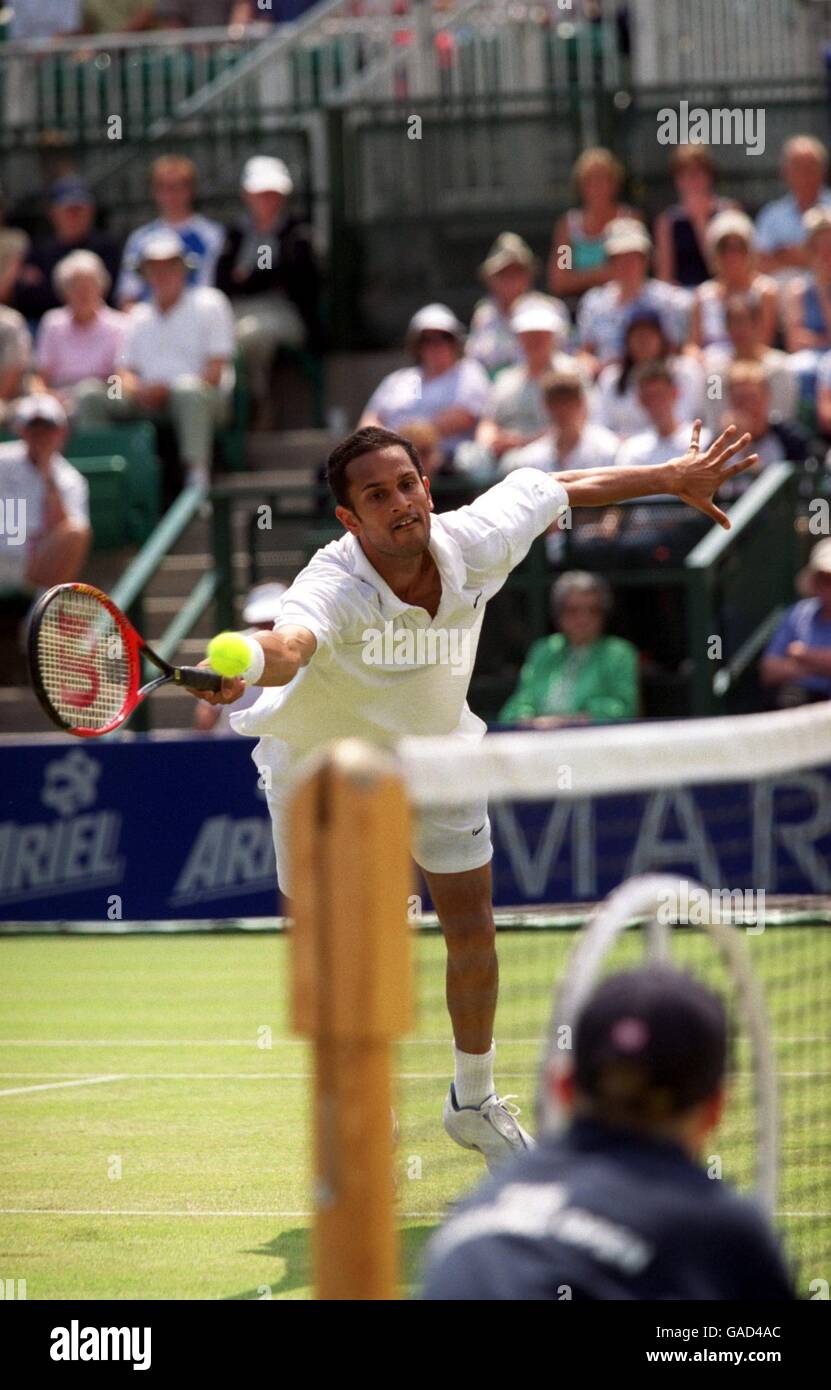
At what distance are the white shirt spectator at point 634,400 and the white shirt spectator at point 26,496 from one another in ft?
11.6

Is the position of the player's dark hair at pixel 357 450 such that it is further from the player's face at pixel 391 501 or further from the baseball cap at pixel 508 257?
the baseball cap at pixel 508 257

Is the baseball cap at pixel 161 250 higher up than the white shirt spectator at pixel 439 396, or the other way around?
the baseball cap at pixel 161 250

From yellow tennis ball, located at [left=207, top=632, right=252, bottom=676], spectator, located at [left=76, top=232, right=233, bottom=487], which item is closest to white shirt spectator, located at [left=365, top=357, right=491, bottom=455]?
spectator, located at [left=76, top=232, right=233, bottom=487]

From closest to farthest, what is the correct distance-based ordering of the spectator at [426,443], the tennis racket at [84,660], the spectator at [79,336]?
the tennis racket at [84,660] → the spectator at [426,443] → the spectator at [79,336]

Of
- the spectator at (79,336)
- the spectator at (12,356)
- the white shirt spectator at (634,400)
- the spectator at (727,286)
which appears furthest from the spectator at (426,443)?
the spectator at (12,356)

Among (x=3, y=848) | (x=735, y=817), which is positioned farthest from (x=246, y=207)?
(x=735, y=817)

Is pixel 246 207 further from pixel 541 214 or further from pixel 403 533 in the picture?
pixel 403 533

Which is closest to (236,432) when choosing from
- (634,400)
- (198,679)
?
(634,400)

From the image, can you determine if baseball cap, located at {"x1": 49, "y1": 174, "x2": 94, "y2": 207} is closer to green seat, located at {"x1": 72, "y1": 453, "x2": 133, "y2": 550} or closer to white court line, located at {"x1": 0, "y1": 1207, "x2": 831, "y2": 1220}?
green seat, located at {"x1": 72, "y1": 453, "x2": 133, "y2": 550}

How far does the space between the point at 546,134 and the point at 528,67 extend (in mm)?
730

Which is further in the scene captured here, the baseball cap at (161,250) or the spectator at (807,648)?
the baseball cap at (161,250)

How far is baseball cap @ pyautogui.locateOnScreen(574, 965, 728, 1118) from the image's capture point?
308 centimetres

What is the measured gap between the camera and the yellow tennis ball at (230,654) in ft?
18.2
